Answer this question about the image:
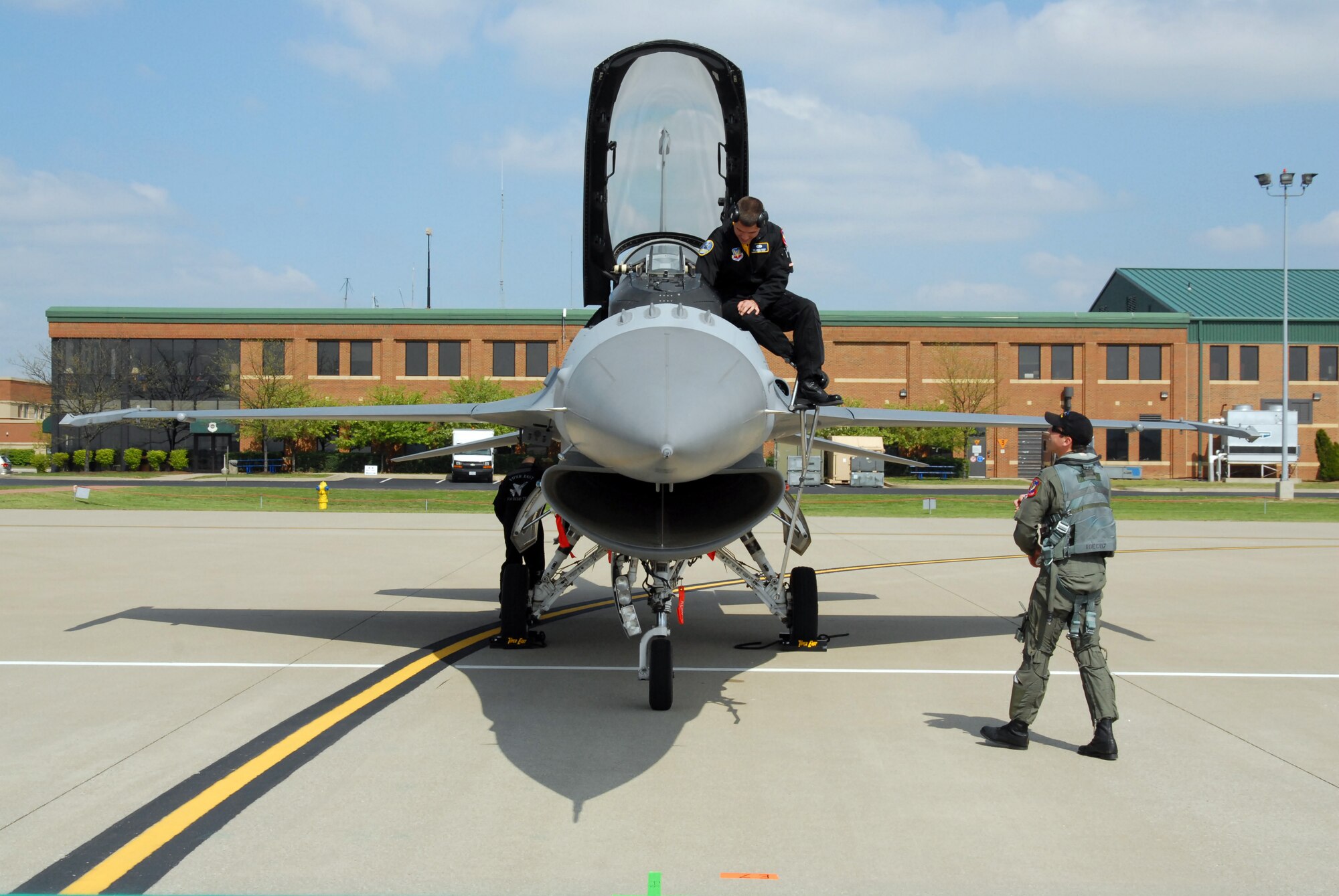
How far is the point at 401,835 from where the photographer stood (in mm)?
4602

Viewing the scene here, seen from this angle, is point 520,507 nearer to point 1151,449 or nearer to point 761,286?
point 761,286

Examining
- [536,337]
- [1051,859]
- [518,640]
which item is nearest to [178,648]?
[518,640]

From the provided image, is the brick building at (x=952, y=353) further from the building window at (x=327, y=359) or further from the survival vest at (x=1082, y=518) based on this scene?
the survival vest at (x=1082, y=518)

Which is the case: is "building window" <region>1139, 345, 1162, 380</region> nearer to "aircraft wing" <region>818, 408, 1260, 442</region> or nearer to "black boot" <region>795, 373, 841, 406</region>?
"aircraft wing" <region>818, 408, 1260, 442</region>

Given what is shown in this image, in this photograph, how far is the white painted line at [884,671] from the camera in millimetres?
8500

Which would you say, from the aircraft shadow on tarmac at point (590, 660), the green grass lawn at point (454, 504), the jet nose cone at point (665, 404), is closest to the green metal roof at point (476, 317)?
the green grass lawn at point (454, 504)

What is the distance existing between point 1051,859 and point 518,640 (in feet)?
19.8

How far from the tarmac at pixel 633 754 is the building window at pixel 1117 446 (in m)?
45.1

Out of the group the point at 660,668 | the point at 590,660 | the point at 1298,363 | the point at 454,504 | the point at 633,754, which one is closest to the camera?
the point at 633,754

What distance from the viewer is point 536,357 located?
58.1 meters

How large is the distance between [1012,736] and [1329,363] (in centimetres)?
6083

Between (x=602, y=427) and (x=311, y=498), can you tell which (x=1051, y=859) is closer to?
(x=602, y=427)

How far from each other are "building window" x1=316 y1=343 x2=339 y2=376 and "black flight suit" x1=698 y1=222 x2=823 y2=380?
55483 mm

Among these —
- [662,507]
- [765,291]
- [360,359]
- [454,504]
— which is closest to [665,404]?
[662,507]
